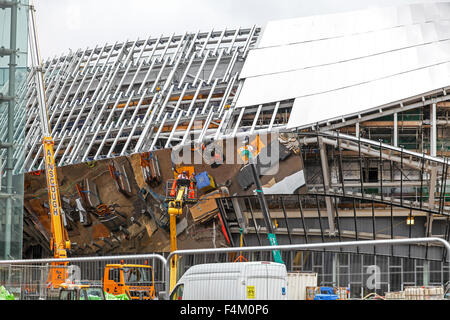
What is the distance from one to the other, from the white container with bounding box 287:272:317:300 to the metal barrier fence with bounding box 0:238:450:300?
0.13 meters

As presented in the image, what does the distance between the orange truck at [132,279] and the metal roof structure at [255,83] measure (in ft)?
60.9

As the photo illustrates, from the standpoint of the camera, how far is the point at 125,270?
16.7 meters

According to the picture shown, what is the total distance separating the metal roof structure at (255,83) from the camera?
37.1 metres

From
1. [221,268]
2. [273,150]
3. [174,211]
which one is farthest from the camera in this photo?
[174,211]

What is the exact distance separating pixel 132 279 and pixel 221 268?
5453mm

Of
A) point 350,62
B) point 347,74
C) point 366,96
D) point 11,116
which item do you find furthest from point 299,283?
point 350,62

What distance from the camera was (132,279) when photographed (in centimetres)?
1717

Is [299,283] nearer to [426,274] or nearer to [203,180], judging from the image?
[426,274]

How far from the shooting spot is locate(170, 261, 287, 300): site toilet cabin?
11.6 m

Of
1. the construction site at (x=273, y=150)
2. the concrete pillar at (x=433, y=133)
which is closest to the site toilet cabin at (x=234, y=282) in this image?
the construction site at (x=273, y=150)

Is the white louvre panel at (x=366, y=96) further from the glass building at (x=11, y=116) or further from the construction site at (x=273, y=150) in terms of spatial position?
the glass building at (x=11, y=116)
